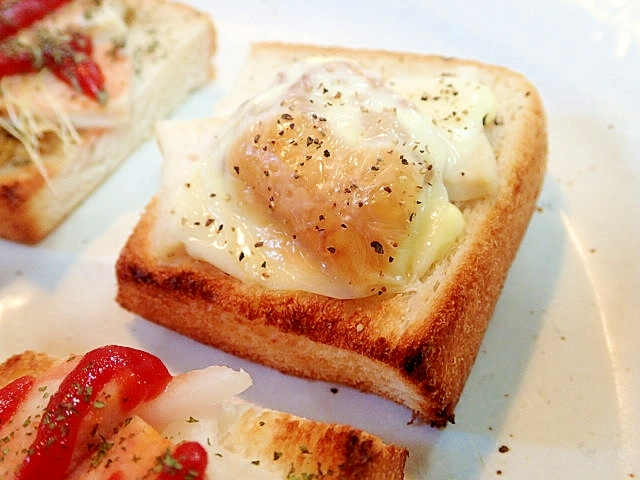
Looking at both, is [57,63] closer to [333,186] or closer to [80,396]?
[333,186]

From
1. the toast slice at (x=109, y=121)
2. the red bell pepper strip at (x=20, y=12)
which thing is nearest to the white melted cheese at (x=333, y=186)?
the toast slice at (x=109, y=121)

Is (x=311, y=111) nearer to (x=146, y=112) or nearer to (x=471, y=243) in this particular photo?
(x=471, y=243)

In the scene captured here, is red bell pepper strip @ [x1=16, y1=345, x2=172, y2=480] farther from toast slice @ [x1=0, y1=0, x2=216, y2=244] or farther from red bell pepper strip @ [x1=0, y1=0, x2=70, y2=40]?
red bell pepper strip @ [x1=0, y1=0, x2=70, y2=40]

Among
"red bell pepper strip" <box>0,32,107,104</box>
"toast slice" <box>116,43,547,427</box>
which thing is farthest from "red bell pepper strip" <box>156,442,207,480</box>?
"red bell pepper strip" <box>0,32,107,104</box>

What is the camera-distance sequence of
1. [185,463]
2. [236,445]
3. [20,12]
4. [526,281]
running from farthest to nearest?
[20,12]
[526,281]
[236,445]
[185,463]

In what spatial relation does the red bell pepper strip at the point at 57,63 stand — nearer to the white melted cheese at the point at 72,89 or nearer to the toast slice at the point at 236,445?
the white melted cheese at the point at 72,89

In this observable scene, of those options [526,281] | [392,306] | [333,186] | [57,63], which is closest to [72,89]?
[57,63]

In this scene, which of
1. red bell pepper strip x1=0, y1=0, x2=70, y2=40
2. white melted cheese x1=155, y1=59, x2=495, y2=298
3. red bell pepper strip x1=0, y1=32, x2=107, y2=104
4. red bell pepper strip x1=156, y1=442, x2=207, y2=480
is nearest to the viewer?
red bell pepper strip x1=156, y1=442, x2=207, y2=480
